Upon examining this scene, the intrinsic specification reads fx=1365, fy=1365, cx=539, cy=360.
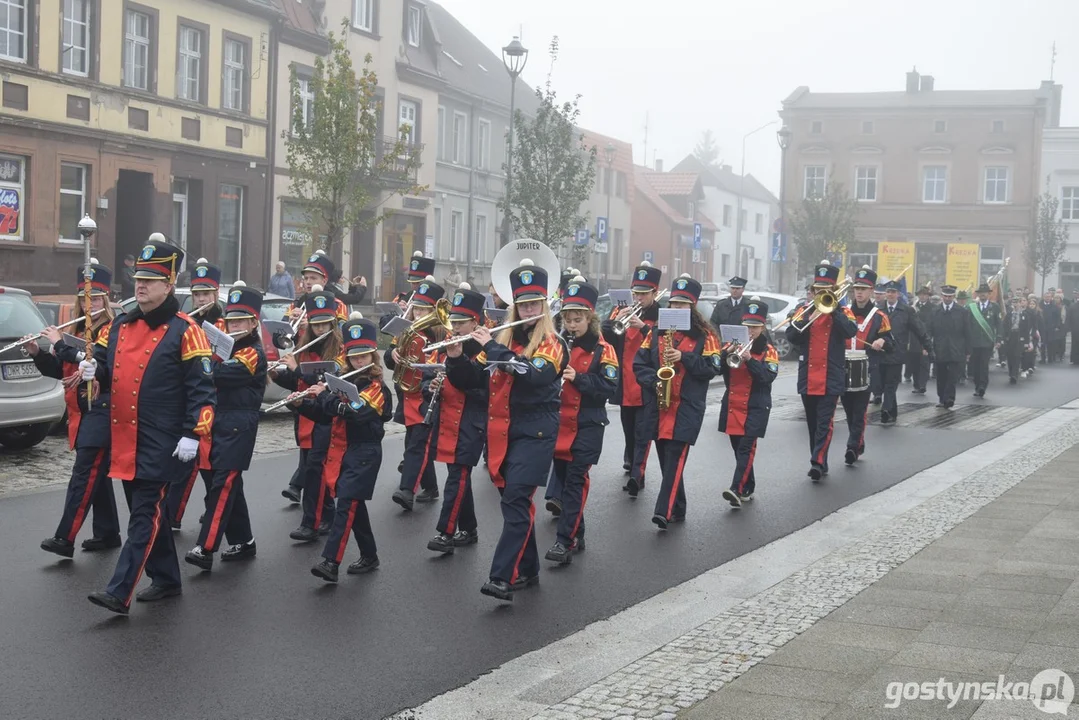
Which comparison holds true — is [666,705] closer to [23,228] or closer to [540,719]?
[540,719]

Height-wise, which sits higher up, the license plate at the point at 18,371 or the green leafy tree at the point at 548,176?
the green leafy tree at the point at 548,176

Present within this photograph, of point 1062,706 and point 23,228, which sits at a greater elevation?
point 23,228

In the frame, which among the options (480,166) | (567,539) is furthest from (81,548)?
(480,166)

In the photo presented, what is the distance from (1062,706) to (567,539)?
3.72m

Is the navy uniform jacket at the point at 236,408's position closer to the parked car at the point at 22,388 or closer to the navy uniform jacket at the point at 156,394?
the navy uniform jacket at the point at 156,394

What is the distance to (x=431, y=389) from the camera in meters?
9.07

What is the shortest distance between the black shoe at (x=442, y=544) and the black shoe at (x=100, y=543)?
197cm

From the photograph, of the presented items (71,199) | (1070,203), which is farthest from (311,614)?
(1070,203)

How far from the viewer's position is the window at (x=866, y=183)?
6706 centimetres

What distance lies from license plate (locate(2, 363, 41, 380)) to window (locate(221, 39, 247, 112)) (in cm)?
2011

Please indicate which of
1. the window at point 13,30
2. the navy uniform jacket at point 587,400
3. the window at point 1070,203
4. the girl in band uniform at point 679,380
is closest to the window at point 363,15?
the window at point 13,30

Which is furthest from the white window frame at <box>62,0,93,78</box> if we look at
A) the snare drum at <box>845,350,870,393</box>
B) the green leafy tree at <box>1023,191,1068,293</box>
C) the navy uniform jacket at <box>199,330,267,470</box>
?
the green leafy tree at <box>1023,191,1068,293</box>

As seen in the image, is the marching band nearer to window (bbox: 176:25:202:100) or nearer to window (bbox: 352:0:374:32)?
window (bbox: 176:25:202:100)

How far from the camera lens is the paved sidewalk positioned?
552 cm
